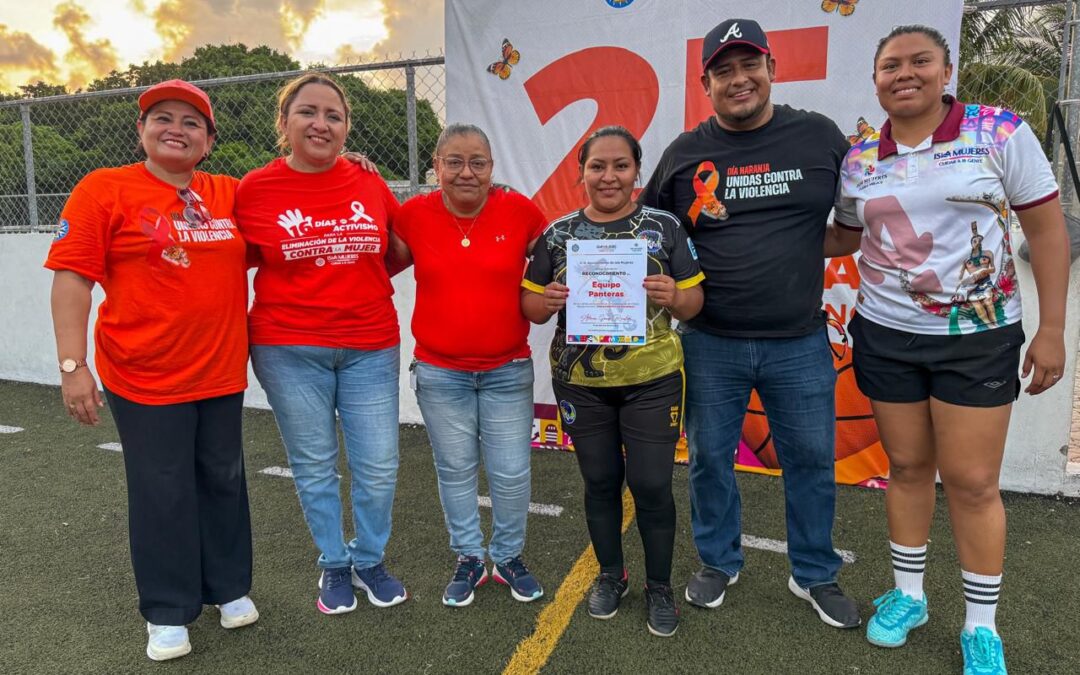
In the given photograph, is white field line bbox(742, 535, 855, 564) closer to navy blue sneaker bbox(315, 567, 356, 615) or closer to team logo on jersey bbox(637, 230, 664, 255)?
team logo on jersey bbox(637, 230, 664, 255)

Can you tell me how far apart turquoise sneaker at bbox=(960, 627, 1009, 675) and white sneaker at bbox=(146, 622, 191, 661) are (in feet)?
9.28

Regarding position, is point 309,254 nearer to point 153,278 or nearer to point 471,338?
point 153,278

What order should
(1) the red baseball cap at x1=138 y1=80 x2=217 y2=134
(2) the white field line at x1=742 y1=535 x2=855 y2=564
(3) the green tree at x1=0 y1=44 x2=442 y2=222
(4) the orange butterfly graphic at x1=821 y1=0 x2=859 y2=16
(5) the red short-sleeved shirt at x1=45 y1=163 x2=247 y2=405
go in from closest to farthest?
(5) the red short-sleeved shirt at x1=45 y1=163 x2=247 y2=405
(1) the red baseball cap at x1=138 y1=80 x2=217 y2=134
(2) the white field line at x1=742 y1=535 x2=855 y2=564
(4) the orange butterfly graphic at x1=821 y1=0 x2=859 y2=16
(3) the green tree at x1=0 y1=44 x2=442 y2=222

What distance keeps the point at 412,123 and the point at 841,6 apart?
9.76 feet

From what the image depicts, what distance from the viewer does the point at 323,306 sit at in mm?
2676

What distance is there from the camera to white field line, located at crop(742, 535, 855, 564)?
3.35m

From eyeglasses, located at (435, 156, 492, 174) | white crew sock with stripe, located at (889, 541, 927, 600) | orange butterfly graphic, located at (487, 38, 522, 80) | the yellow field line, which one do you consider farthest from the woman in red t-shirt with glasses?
orange butterfly graphic, located at (487, 38, 522, 80)

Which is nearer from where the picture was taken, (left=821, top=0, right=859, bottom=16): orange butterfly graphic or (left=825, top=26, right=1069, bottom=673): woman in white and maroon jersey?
(left=825, top=26, right=1069, bottom=673): woman in white and maroon jersey

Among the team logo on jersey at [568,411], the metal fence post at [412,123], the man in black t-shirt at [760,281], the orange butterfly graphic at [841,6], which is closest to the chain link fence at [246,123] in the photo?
the metal fence post at [412,123]

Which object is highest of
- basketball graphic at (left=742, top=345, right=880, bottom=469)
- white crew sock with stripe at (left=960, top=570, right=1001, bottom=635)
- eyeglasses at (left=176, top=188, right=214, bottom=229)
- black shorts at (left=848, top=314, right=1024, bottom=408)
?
eyeglasses at (left=176, top=188, right=214, bottom=229)

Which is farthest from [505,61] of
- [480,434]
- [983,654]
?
[983,654]

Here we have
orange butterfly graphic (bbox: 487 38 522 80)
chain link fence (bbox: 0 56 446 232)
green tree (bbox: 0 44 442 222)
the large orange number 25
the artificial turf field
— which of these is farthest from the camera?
green tree (bbox: 0 44 442 222)

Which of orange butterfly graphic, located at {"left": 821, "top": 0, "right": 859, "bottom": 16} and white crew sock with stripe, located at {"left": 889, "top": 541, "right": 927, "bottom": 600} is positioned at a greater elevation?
orange butterfly graphic, located at {"left": 821, "top": 0, "right": 859, "bottom": 16}

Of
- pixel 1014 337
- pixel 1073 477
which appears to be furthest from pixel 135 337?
pixel 1073 477
